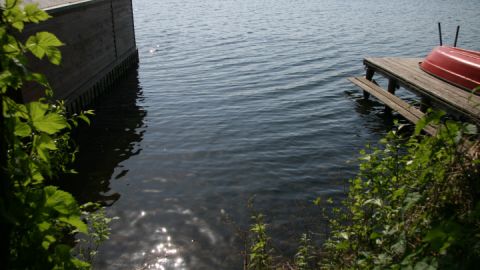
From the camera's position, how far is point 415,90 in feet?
40.6

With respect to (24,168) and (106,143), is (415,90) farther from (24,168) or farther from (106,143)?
(24,168)

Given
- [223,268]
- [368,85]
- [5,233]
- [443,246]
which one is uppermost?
[5,233]

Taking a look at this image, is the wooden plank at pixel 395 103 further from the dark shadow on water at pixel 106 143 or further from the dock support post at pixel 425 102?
the dark shadow on water at pixel 106 143

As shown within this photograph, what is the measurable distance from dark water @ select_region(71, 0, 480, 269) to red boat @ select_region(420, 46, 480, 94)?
7.40 ft

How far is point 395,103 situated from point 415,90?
3.41 ft

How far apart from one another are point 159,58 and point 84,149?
12636 mm

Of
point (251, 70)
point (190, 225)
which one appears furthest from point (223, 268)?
point (251, 70)

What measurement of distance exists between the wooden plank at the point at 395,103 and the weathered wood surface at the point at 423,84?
53 centimetres

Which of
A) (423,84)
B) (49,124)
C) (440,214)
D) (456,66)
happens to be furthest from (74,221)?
(456,66)

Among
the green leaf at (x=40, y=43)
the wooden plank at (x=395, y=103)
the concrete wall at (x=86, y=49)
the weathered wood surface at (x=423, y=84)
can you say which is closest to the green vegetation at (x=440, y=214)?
the green leaf at (x=40, y=43)

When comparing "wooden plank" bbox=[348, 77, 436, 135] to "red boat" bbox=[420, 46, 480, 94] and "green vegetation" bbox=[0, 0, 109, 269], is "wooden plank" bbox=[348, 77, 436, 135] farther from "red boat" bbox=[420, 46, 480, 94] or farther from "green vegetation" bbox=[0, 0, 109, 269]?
"green vegetation" bbox=[0, 0, 109, 269]

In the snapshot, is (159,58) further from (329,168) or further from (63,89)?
(329,168)

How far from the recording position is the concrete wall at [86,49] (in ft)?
37.0

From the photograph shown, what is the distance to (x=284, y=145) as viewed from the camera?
1166cm
